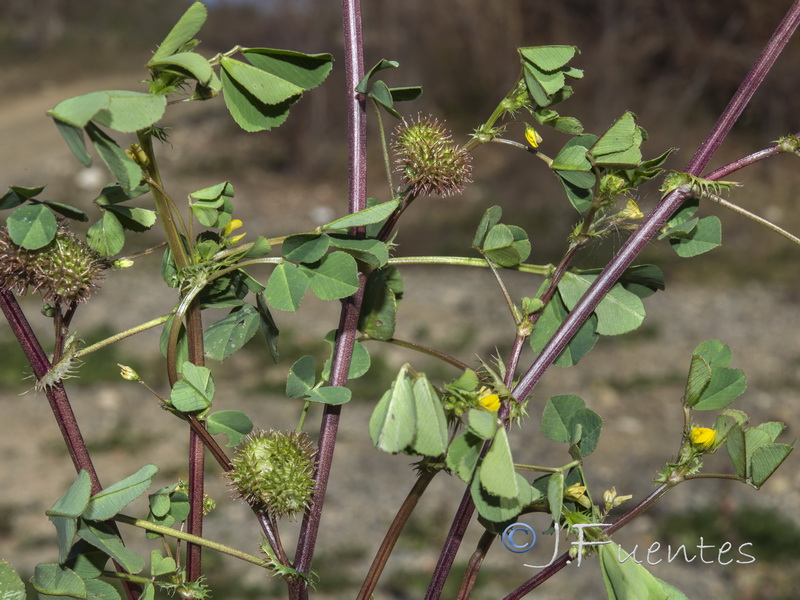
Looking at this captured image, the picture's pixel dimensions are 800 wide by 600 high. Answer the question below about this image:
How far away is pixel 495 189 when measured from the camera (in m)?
6.11

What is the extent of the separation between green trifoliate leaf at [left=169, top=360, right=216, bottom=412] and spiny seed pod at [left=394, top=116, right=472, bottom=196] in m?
0.14

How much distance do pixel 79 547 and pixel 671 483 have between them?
0.31 meters

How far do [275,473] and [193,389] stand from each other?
59 millimetres

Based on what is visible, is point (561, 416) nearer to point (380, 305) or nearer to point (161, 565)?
point (380, 305)

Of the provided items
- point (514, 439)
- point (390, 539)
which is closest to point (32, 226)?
point (390, 539)

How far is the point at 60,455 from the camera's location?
3.31m

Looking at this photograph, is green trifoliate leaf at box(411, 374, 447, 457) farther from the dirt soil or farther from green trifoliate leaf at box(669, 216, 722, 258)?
the dirt soil

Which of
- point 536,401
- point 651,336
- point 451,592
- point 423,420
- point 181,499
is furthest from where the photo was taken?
point 651,336

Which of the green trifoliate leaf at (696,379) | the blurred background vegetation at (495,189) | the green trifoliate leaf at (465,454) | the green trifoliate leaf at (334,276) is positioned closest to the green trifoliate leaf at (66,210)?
the green trifoliate leaf at (334,276)

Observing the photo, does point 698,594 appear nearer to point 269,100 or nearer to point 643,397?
point 643,397

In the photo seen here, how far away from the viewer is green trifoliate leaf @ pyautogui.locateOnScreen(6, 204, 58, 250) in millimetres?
407

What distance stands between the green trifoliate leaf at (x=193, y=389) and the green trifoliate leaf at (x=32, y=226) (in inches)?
3.6

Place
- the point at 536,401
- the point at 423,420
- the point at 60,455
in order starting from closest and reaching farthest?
the point at 423,420 < the point at 60,455 < the point at 536,401

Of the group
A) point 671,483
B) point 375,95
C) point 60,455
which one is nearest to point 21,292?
point 375,95
